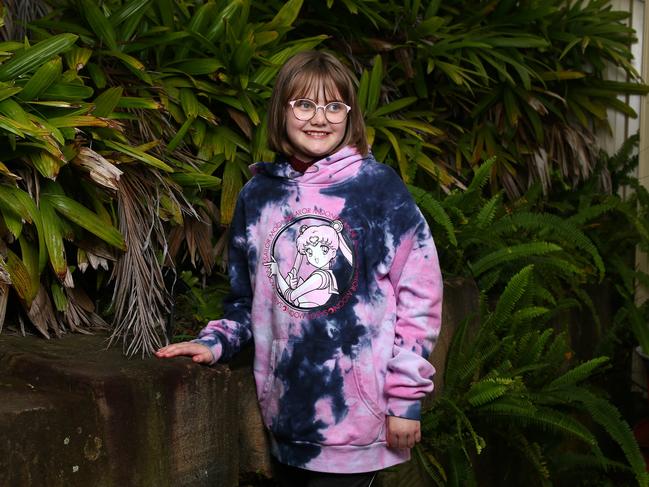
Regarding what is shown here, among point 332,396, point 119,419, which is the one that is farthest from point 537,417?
point 119,419

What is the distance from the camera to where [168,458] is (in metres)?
2.21

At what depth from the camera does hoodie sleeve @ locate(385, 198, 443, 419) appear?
2193 mm

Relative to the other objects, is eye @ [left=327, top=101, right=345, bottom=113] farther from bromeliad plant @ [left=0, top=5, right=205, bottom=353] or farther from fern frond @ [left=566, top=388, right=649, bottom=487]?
fern frond @ [left=566, top=388, right=649, bottom=487]

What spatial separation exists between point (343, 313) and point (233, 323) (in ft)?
1.15

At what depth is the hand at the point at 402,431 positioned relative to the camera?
220cm

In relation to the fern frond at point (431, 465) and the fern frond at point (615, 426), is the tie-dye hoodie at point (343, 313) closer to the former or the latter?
the fern frond at point (431, 465)

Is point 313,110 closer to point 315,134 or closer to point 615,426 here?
point 315,134

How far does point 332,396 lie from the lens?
7.29ft

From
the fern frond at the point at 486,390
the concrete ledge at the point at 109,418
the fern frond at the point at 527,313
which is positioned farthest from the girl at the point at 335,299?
the fern frond at the point at 527,313

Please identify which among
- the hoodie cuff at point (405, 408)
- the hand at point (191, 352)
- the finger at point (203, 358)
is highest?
the hand at point (191, 352)

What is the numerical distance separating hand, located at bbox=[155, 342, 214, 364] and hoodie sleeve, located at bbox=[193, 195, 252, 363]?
0.07 m

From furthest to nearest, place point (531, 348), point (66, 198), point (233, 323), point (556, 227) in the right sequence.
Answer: point (556, 227) < point (531, 348) < point (66, 198) < point (233, 323)

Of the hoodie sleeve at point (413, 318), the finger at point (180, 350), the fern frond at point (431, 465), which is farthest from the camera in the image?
the fern frond at point (431, 465)

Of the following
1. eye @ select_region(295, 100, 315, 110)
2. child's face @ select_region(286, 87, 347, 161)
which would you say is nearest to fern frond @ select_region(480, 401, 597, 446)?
child's face @ select_region(286, 87, 347, 161)
